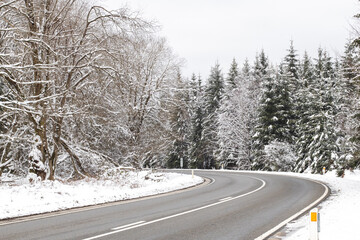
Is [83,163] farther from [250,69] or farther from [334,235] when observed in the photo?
[250,69]

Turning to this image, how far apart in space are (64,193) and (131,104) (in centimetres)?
1321

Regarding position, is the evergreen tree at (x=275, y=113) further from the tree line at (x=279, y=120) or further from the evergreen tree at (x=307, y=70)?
the evergreen tree at (x=307, y=70)

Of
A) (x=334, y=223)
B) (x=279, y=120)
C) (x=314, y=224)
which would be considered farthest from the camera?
(x=279, y=120)

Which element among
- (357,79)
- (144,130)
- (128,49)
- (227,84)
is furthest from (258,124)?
(128,49)

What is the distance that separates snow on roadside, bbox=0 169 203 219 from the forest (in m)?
1.77

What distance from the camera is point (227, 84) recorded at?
183 feet

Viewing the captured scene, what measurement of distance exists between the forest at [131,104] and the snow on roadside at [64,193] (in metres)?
1.77

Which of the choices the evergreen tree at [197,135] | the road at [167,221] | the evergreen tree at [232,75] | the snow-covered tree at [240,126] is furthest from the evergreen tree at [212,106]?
the road at [167,221]

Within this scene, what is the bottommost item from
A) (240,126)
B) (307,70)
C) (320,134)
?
(320,134)

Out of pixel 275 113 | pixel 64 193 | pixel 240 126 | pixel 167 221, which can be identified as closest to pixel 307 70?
pixel 275 113

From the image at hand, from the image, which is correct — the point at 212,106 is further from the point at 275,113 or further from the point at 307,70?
the point at 275,113

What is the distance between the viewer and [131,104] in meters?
25.6

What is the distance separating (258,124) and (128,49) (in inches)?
1104

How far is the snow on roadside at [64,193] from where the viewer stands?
1084 centimetres
